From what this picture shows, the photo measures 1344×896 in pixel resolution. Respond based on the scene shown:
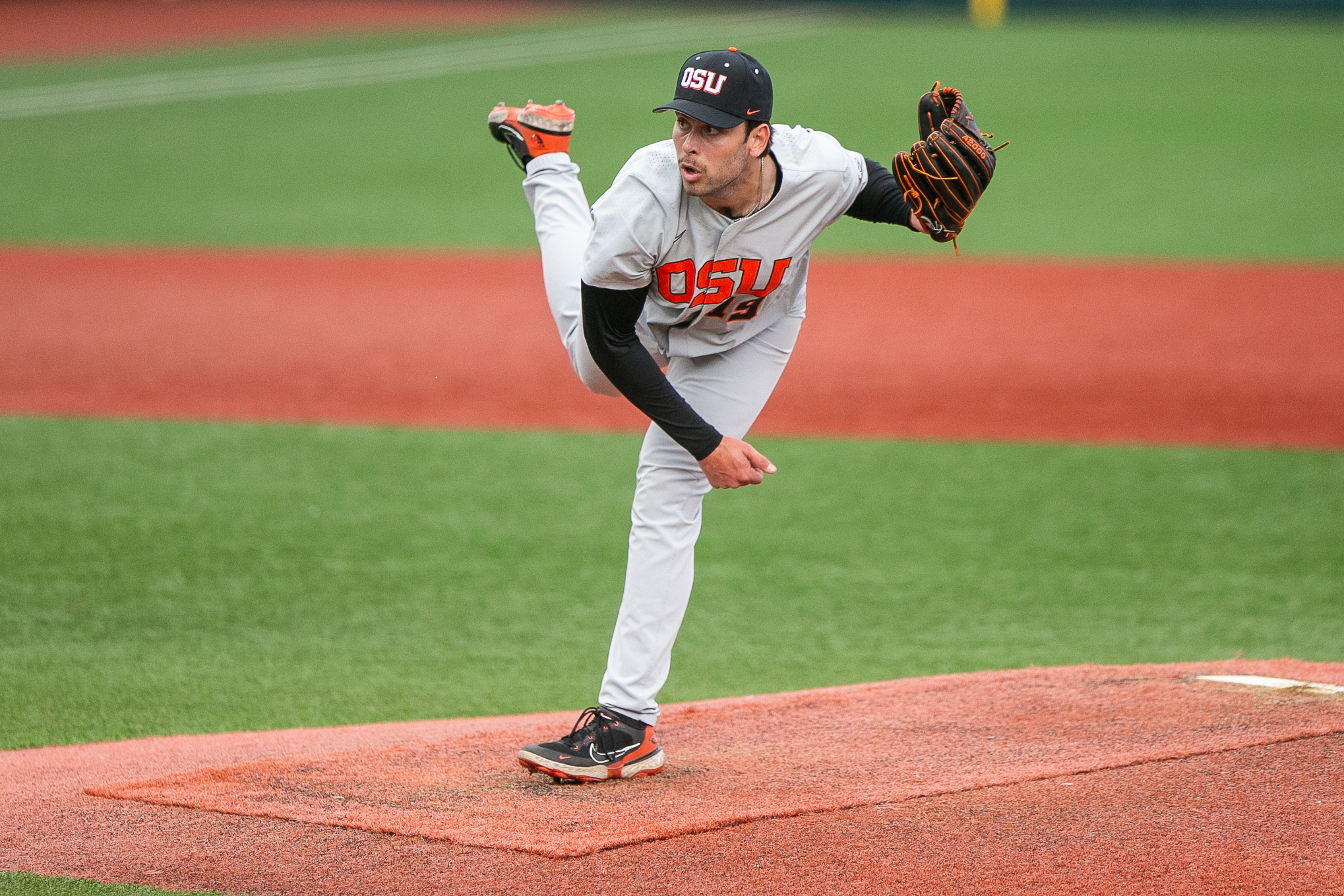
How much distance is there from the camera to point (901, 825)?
309 cm

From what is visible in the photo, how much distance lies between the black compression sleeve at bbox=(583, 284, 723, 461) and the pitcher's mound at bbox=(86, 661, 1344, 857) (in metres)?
0.79

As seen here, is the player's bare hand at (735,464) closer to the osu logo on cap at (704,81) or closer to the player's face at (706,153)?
the player's face at (706,153)

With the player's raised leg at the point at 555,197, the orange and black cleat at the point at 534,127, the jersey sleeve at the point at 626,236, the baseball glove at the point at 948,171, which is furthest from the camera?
the orange and black cleat at the point at 534,127

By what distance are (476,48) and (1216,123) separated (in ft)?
44.0

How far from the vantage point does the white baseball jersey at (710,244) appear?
3.17 m

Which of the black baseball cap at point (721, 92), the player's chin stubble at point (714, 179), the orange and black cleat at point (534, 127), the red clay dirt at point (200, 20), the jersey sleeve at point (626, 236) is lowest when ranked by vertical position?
the jersey sleeve at point (626, 236)

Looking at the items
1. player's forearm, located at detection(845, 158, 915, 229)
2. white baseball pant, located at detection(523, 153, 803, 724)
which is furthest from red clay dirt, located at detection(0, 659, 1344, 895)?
player's forearm, located at detection(845, 158, 915, 229)

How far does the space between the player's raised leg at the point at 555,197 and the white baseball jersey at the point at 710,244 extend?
1.12ft

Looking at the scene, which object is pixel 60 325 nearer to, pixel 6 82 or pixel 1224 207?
pixel 1224 207

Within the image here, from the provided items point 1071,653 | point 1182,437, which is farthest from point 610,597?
point 1182,437

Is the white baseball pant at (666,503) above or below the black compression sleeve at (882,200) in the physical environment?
below

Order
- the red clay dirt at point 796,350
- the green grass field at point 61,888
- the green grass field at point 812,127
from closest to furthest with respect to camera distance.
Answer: the green grass field at point 61,888
the red clay dirt at point 796,350
the green grass field at point 812,127

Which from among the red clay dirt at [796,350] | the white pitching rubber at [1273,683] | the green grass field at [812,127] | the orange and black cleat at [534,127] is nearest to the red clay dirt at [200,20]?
the green grass field at [812,127]

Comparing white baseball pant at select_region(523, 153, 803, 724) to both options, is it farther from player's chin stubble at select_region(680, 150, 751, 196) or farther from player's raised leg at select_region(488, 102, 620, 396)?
player's chin stubble at select_region(680, 150, 751, 196)
